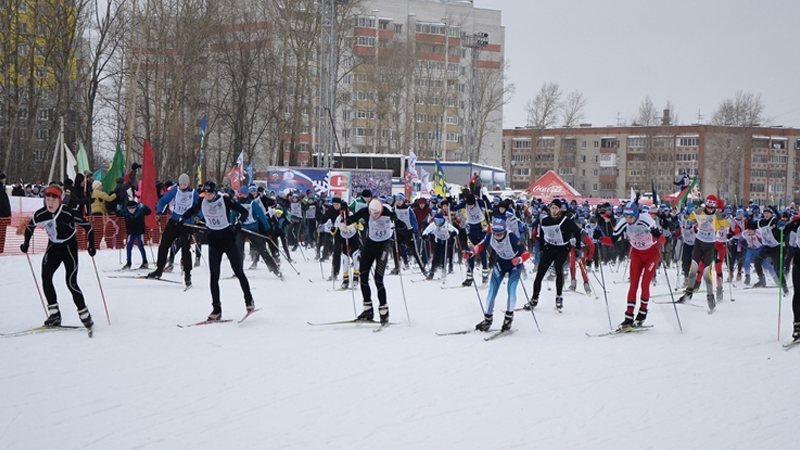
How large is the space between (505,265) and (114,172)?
1518 centimetres

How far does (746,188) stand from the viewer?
94750 millimetres

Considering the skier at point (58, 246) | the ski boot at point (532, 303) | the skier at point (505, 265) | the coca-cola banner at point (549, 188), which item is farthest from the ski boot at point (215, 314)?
the coca-cola banner at point (549, 188)

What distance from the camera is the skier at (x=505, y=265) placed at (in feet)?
35.6

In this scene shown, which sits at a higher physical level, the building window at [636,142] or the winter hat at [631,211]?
the building window at [636,142]

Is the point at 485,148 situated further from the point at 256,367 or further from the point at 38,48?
the point at 256,367

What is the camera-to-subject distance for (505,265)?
11.1m

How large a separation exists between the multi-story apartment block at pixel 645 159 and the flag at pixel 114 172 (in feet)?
223

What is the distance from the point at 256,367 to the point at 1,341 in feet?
11.4

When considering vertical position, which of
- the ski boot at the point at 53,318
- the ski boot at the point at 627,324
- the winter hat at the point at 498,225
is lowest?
the ski boot at the point at 627,324

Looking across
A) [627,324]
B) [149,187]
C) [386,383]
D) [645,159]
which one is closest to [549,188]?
[149,187]

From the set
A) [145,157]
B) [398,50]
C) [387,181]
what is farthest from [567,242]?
[398,50]

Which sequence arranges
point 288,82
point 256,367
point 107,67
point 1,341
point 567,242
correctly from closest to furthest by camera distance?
point 256,367 < point 1,341 < point 567,242 < point 107,67 < point 288,82

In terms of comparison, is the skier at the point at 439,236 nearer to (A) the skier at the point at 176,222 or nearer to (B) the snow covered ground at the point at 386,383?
(B) the snow covered ground at the point at 386,383

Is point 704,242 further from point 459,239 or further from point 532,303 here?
point 459,239
